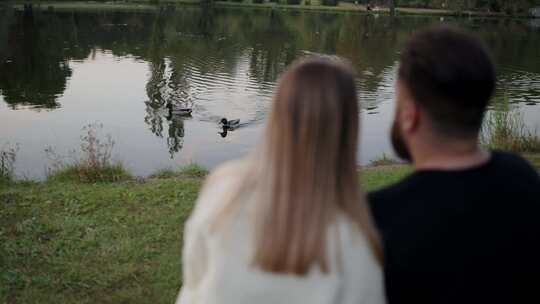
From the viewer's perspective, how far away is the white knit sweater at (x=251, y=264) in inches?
60.3

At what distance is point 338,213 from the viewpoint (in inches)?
60.6

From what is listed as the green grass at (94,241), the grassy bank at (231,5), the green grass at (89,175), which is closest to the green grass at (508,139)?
the green grass at (94,241)

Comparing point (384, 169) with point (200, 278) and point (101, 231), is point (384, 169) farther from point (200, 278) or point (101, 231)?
point (200, 278)

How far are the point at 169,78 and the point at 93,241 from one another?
15.5 meters

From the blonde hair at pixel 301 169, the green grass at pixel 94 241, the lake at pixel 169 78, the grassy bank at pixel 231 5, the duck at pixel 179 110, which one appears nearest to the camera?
the blonde hair at pixel 301 169

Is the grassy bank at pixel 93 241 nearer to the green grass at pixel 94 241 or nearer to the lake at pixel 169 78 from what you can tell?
the green grass at pixel 94 241

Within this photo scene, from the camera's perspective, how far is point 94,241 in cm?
526

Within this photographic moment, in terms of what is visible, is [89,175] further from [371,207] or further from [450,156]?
[450,156]

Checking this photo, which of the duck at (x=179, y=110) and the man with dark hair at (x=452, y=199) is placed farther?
the duck at (x=179, y=110)

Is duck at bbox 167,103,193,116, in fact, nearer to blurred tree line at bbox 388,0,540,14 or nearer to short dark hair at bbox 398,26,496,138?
short dark hair at bbox 398,26,496,138

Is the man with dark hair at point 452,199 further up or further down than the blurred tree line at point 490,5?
further down

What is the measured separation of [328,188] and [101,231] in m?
4.40

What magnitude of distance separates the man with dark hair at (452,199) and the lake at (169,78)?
1322 millimetres

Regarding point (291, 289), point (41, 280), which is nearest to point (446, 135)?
point (291, 289)
